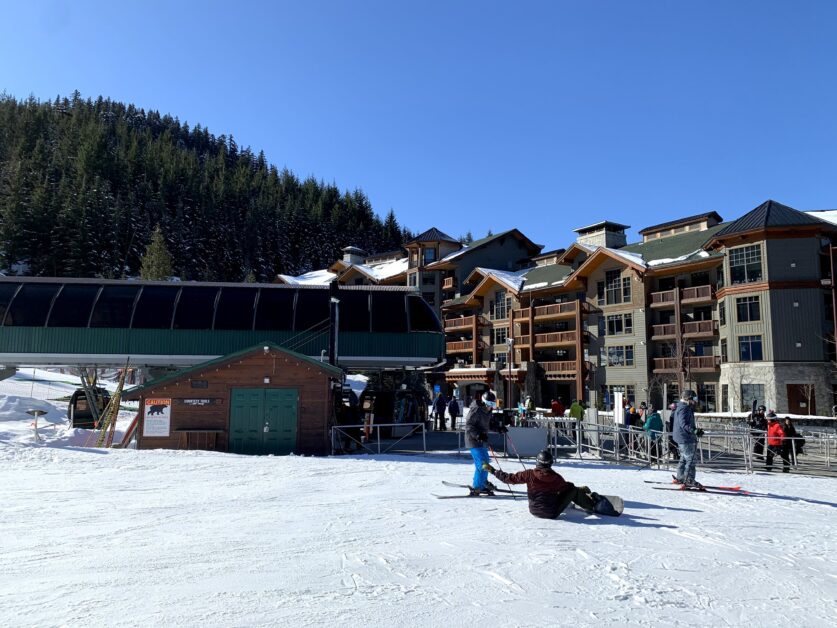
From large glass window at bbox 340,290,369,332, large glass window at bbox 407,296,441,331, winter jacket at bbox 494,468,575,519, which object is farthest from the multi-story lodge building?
winter jacket at bbox 494,468,575,519

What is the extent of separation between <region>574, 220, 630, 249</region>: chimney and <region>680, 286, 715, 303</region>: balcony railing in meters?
13.8

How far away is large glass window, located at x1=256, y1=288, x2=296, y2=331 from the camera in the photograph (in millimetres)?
24172

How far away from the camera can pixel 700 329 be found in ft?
122

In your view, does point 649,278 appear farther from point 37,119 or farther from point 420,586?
point 37,119

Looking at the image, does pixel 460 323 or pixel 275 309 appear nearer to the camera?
pixel 275 309

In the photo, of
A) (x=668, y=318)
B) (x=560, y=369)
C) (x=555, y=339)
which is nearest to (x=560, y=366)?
(x=560, y=369)

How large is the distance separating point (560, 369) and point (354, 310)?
24223mm

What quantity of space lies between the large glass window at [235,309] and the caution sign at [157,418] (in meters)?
6.95

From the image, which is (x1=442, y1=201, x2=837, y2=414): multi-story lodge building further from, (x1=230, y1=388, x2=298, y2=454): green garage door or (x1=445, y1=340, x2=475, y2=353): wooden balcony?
(x1=230, y1=388, x2=298, y2=454): green garage door

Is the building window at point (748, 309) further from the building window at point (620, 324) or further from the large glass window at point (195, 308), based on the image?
the large glass window at point (195, 308)

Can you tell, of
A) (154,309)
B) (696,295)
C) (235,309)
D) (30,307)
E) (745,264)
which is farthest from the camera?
(696,295)

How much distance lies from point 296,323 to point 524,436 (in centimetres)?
1167

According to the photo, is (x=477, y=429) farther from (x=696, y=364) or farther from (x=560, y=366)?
(x=560, y=366)

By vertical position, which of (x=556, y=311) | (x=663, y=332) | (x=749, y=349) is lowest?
(x=749, y=349)
